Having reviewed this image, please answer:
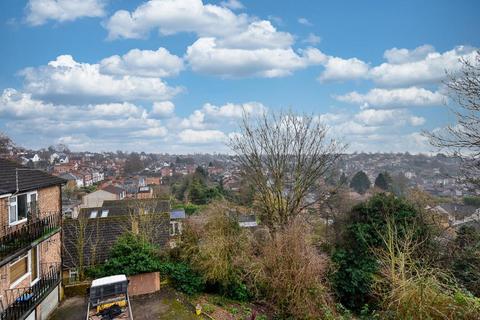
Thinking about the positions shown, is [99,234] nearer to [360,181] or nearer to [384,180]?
[384,180]

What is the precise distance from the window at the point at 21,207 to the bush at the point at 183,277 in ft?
23.1

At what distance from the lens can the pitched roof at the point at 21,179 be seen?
37.8 ft

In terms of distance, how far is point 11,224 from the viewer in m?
11.5

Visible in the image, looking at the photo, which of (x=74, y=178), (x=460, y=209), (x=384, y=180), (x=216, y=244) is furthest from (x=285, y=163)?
(x=74, y=178)

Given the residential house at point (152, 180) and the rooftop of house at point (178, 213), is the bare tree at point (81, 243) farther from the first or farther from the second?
the residential house at point (152, 180)

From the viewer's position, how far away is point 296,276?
536 inches

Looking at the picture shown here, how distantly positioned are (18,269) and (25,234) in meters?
1.83

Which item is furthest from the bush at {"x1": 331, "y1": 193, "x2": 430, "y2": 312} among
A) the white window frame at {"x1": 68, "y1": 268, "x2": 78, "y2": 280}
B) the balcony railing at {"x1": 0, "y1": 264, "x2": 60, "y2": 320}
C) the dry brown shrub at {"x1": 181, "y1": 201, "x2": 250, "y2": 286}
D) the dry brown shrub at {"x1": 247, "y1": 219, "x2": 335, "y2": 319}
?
the white window frame at {"x1": 68, "y1": 268, "x2": 78, "y2": 280}

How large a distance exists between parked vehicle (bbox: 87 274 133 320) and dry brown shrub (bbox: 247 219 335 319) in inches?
228

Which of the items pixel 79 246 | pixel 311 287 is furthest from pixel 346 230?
pixel 79 246

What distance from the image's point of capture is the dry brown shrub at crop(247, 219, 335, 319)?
13.7m

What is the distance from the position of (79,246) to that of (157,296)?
5.30 metres

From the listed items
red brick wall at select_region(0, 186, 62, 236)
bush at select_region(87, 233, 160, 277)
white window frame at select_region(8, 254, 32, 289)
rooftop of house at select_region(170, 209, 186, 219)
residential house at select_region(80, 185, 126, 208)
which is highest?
red brick wall at select_region(0, 186, 62, 236)

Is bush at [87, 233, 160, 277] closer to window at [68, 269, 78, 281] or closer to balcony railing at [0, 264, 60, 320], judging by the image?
window at [68, 269, 78, 281]
